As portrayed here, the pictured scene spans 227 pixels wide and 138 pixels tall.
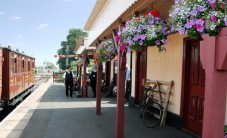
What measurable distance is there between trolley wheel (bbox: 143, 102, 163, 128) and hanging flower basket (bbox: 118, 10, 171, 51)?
3996 millimetres

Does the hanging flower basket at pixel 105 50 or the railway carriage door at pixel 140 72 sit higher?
the hanging flower basket at pixel 105 50

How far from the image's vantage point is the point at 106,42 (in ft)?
32.3

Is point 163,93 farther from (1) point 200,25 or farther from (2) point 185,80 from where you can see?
(1) point 200,25

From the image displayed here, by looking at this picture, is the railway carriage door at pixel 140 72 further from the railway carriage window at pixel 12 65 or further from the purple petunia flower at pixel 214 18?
the purple petunia flower at pixel 214 18

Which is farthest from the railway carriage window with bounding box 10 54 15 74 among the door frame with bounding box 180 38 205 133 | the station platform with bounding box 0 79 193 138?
the door frame with bounding box 180 38 205 133

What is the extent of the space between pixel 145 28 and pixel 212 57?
194 cm

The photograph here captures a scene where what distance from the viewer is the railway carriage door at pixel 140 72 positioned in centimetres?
1167

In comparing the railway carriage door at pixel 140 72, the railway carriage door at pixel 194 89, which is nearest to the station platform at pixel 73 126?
the railway carriage door at pixel 194 89

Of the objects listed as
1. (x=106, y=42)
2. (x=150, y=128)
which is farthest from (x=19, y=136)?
(x=106, y=42)

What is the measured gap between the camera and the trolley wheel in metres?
8.68

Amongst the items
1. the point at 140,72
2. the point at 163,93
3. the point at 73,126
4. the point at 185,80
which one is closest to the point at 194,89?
the point at 185,80

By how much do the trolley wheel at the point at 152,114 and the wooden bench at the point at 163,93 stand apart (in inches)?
6.2

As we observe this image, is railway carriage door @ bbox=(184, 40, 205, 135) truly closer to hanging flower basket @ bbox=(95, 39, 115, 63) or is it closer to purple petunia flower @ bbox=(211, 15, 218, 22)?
hanging flower basket @ bbox=(95, 39, 115, 63)

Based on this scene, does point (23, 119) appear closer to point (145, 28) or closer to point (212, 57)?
point (145, 28)
